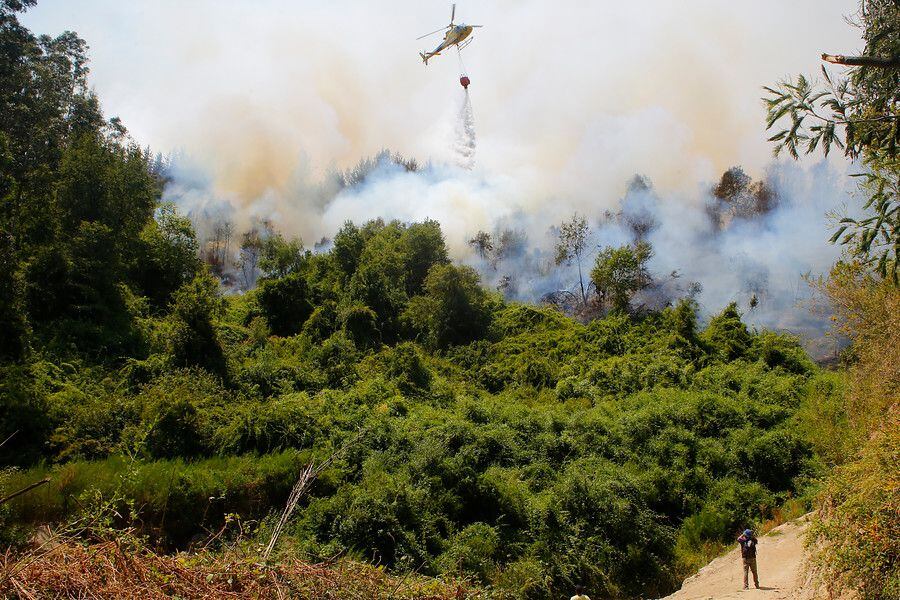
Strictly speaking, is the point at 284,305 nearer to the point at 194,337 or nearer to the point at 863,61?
the point at 194,337

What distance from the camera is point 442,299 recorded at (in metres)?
31.0

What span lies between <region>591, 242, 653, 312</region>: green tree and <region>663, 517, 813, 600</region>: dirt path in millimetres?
16229

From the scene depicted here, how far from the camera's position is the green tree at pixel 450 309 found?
100 feet

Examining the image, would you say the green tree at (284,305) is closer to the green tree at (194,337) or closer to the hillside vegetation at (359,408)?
the hillside vegetation at (359,408)

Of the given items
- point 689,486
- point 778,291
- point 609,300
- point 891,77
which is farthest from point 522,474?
point 778,291

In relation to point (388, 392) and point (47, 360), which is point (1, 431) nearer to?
point (47, 360)

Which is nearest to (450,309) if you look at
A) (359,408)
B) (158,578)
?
(359,408)

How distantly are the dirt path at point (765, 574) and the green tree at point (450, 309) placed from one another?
18149mm

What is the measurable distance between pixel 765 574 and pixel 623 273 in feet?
62.2

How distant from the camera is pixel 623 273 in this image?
29.9 metres

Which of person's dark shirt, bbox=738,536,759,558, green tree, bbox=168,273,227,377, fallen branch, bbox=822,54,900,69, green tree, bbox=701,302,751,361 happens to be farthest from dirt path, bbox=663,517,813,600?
green tree, bbox=168,273,227,377

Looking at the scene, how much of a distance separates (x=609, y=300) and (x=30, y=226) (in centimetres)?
2635

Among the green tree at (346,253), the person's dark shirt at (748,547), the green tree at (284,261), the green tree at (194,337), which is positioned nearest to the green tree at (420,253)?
the green tree at (346,253)

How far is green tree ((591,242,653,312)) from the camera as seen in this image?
97.1 ft
